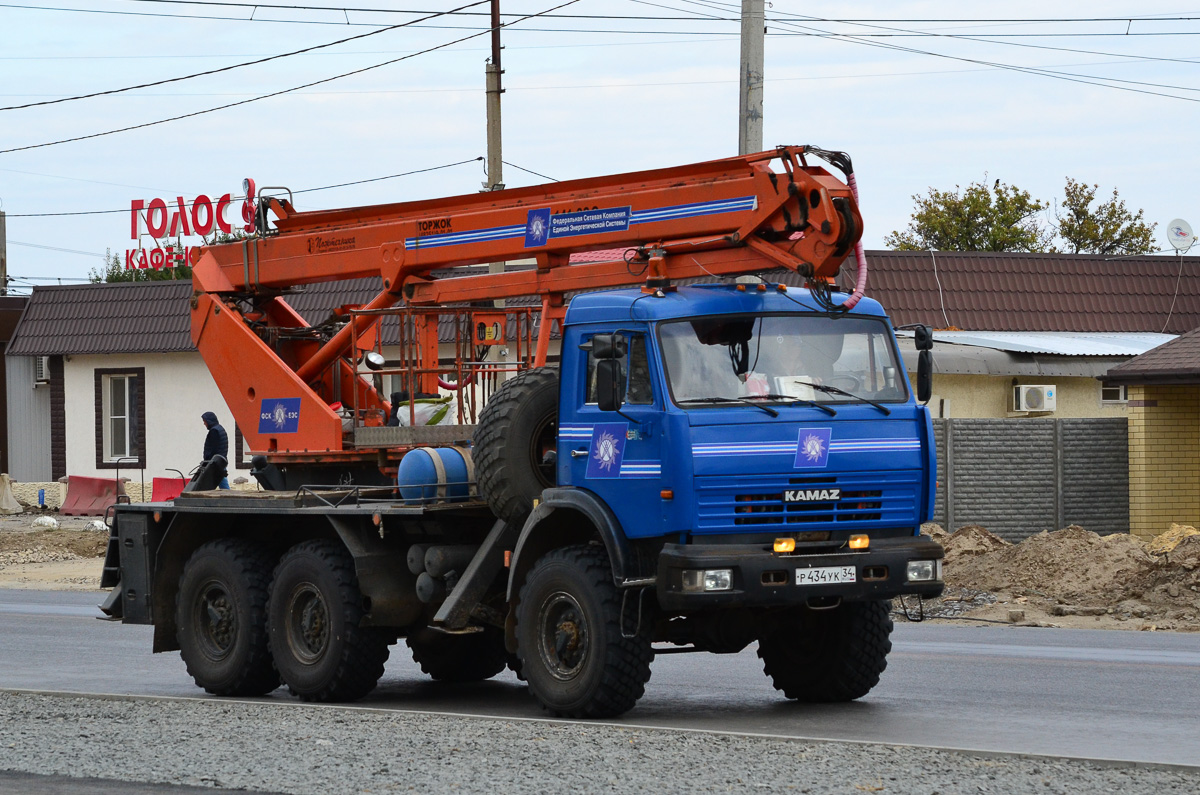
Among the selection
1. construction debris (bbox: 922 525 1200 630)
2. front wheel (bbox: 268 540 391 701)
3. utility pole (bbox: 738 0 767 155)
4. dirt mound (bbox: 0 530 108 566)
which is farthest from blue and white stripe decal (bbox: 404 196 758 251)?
dirt mound (bbox: 0 530 108 566)

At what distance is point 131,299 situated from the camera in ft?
124

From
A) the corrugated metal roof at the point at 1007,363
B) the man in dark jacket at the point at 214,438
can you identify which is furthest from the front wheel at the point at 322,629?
the corrugated metal roof at the point at 1007,363

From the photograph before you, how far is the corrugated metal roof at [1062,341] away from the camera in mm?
28538

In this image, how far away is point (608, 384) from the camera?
1086cm

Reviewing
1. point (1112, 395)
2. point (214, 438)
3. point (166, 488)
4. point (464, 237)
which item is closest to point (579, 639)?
point (464, 237)

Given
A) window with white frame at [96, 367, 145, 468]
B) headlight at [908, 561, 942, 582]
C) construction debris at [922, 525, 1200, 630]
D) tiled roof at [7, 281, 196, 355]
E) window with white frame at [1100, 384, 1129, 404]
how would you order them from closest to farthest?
headlight at [908, 561, 942, 582], construction debris at [922, 525, 1200, 630], window with white frame at [1100, 384, 1129, 404], tiled roof at [7, 281, 196, 355], window with white frame at [96, 367, 145, 468]

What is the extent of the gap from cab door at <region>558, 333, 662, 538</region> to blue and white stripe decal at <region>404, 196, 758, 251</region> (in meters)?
1.58

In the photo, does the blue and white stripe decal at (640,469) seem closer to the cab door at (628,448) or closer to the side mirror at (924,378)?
the cab door at (628,448)

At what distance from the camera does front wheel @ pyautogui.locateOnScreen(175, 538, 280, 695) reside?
13492 mm

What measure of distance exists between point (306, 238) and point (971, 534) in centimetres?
1126

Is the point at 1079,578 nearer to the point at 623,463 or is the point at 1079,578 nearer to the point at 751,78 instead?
the point at 751,78

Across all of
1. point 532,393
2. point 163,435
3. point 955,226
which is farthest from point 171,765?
point 955,226

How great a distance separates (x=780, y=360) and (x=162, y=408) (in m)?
28.7

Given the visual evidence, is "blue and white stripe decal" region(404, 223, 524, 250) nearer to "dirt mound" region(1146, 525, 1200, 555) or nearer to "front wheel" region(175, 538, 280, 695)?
"front wheel" region(175, 538, 280, 695)
